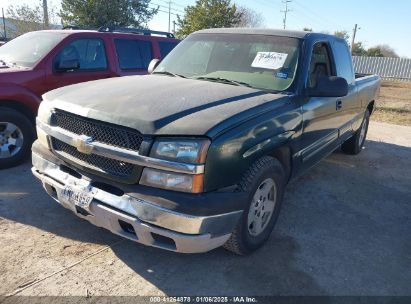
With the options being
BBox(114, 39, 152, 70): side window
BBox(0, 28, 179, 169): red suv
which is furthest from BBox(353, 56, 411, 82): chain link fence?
BBox(0, 28, 179, 169): red suv

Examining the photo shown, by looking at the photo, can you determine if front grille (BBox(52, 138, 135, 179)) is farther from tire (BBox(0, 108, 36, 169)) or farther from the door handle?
the door handle

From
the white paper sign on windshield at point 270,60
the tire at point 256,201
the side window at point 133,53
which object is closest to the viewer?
the tire at point 256,201

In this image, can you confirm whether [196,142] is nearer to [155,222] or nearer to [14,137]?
[155,222]

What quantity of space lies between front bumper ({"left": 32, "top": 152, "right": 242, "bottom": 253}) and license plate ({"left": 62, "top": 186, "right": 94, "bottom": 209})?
3 centimetres

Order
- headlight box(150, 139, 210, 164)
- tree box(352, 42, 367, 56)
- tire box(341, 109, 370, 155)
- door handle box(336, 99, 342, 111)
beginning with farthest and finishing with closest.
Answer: tree box(352, 42, 367, 56) → tire box(341, 109, 370, 155) → door handle box(336, 99, 342, 111) → headlight box(150, 139, 210, 164)

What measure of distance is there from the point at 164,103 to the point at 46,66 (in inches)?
122

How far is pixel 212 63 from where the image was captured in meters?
4.06

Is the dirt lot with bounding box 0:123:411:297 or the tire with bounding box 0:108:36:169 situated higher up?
the tire with bounding box 0:108:36:169

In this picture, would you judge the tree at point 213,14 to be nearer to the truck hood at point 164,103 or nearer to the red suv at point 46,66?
the red suv at point 46,66

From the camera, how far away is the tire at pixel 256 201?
288 cm

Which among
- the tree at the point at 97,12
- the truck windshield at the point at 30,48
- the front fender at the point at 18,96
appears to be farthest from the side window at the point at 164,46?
the tree at the point at 97,12

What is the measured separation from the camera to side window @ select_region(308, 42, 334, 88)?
155 inches

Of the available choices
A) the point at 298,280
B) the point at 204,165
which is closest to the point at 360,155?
the point at 298,280

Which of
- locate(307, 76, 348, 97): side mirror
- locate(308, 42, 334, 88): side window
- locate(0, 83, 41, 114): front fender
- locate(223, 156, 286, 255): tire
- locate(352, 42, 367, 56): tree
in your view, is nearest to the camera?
locate(223, 156, 286, 255): tire
